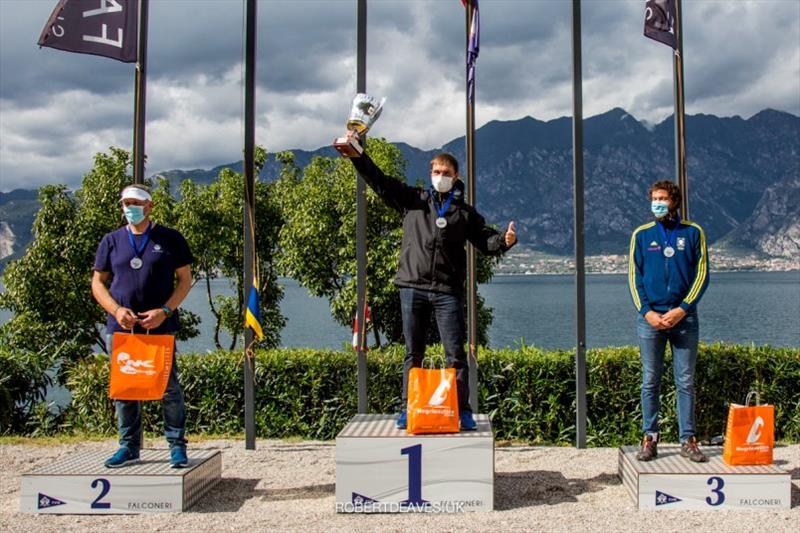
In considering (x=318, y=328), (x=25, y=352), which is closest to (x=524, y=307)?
(x=318, y=328)

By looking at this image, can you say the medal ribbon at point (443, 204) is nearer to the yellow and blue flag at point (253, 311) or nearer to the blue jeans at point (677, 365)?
the blue jeans at point (677, 365)

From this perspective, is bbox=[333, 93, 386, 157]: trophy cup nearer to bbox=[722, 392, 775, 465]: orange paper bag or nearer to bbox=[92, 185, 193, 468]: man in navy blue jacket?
bbox=[92, 185, 193, 468]: man in navy blue jacket

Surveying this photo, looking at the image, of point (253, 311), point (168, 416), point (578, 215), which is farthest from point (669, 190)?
point (168, 416)

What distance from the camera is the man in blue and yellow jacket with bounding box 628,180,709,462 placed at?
492 cm

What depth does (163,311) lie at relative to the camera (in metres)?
4.75

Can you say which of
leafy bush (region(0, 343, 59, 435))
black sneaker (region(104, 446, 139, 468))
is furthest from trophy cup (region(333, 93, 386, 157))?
leafy bush (region(0, 343, 59, 435))

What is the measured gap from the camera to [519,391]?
268 inches

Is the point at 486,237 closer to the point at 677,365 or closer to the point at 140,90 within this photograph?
the point at 677,365

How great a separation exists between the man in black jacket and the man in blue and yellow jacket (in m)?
0.97

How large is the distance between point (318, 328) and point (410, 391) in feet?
181

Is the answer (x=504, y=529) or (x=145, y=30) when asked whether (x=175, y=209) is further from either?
(x=504, y=529)

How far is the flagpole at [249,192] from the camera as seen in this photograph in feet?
20.5

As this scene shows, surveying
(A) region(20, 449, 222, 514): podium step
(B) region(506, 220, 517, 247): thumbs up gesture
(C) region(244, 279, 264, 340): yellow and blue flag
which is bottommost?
(A) region(20, 449, 222, 514): podium step

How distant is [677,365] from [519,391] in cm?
201
